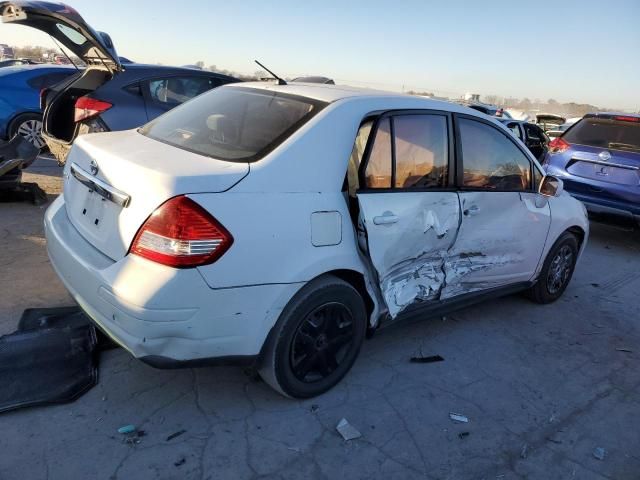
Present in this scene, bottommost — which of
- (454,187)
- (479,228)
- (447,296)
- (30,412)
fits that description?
(30,412)

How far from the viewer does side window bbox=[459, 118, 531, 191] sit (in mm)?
3652

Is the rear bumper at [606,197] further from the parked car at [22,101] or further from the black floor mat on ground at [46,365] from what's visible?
the parked car at [22,101]

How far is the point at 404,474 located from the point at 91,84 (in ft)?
19.8

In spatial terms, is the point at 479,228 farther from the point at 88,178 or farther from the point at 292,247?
the point at 88,178

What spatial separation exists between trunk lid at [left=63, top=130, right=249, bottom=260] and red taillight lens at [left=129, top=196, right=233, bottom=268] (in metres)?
0.06

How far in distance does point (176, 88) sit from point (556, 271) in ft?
16.5

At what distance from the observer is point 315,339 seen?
2912mm

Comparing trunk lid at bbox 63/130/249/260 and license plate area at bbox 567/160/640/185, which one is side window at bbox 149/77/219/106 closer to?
trunk lid at bbox 63/130/249/260

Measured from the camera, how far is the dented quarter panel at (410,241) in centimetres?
300

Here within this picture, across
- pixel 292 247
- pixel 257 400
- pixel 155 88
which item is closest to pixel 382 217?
pixel 292 247

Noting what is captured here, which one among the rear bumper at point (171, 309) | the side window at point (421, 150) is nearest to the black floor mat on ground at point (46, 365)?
the rear bumper at point (171, 309)

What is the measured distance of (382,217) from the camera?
9.84ft

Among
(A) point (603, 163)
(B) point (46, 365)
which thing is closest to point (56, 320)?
(B) point (46, 365)

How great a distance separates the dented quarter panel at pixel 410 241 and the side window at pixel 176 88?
4348 millimetres
